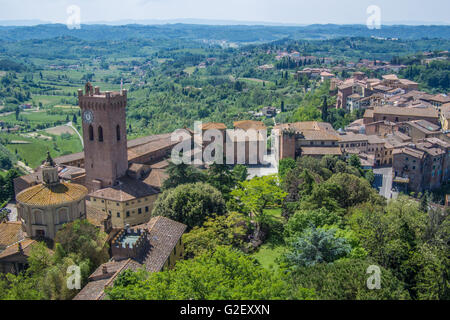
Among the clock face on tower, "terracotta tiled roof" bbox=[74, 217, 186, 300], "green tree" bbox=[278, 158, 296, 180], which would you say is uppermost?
the clock face on tower

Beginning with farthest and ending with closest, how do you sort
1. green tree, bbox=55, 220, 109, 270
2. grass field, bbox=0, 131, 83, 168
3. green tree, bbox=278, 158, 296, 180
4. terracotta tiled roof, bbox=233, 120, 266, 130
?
grass field, bbox=0, 131, 83, 168
terracotta tiled roof, bbox=233, 120, 266, 130
green tree, bbox=278, 158, 296, 180
green tree, bbox=55, 220, 109, 270

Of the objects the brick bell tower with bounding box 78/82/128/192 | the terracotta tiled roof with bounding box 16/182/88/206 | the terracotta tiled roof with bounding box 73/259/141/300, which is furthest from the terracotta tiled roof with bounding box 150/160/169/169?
the terracotta tiled roof with bounding box 73/259/141/300

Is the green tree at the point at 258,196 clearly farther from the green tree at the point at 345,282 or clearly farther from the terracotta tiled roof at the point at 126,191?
the green tree at the point at 345,282

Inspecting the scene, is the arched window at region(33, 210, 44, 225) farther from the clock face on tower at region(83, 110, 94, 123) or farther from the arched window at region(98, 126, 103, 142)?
the clock face on tower at region(83, 110, 94, 123)

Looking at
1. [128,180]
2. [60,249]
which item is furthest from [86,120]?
[60,249]

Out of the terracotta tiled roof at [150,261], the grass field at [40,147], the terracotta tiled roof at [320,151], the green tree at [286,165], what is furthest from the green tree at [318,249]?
the grass field at [40,147]

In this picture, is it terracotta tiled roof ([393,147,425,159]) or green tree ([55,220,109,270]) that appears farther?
terracotta tiled roof ([393,147,425,159])
